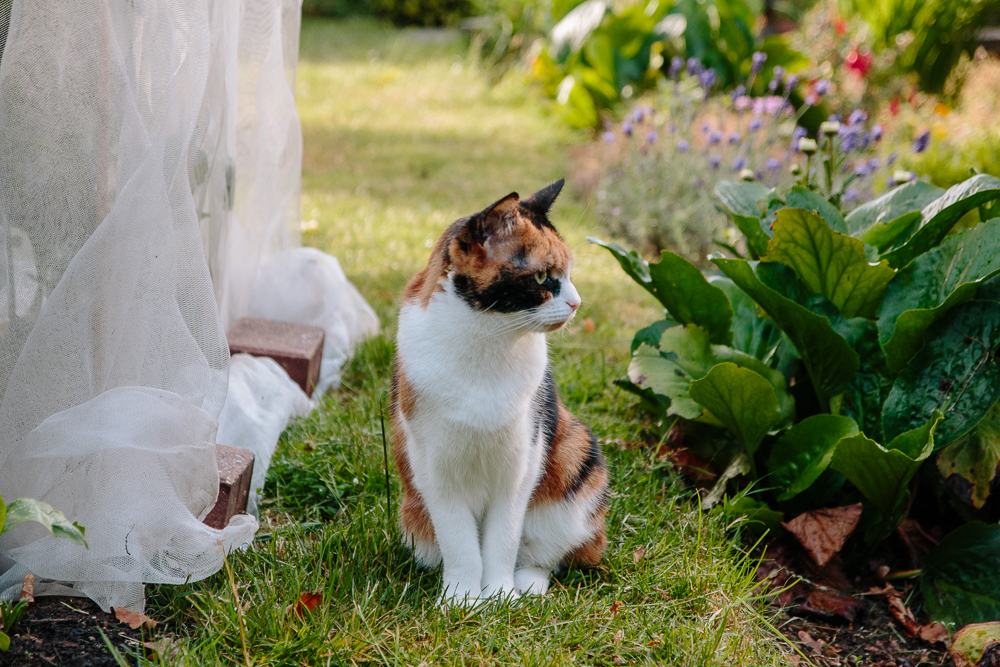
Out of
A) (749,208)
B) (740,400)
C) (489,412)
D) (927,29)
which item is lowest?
(740,400)

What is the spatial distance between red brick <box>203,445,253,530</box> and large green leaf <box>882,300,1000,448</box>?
1828mm

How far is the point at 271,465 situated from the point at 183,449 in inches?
27.1

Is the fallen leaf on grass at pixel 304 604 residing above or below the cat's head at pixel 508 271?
below

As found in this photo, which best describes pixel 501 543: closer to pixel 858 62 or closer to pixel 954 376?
pixel 954 376

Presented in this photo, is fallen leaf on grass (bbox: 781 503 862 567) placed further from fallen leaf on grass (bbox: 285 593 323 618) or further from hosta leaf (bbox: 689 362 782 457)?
fallen leaf on grass (bbox: 285 593 323 618)

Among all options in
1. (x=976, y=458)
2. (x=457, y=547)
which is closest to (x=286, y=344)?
(x=457, y=547)

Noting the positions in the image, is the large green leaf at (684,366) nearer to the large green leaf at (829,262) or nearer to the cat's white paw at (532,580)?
the large green leaf at (829,262)

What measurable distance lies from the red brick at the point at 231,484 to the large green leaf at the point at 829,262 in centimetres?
164

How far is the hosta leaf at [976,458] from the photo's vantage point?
2215 millimetres

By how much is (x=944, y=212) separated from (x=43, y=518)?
7.73 feet

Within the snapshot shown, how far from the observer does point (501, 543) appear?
6.39ft

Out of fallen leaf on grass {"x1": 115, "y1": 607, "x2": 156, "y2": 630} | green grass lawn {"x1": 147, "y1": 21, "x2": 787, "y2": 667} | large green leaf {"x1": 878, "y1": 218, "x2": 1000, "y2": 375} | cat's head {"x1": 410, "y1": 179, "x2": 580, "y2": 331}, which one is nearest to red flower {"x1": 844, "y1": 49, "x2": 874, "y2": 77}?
green grass lawn {"x1": 147, "y1": 21, "x2": 787, "y2": 667}

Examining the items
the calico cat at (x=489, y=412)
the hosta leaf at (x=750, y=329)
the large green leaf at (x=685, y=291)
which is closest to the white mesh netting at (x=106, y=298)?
the calico cat at (x=489, y=412)

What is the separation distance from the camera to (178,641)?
1.62 m
